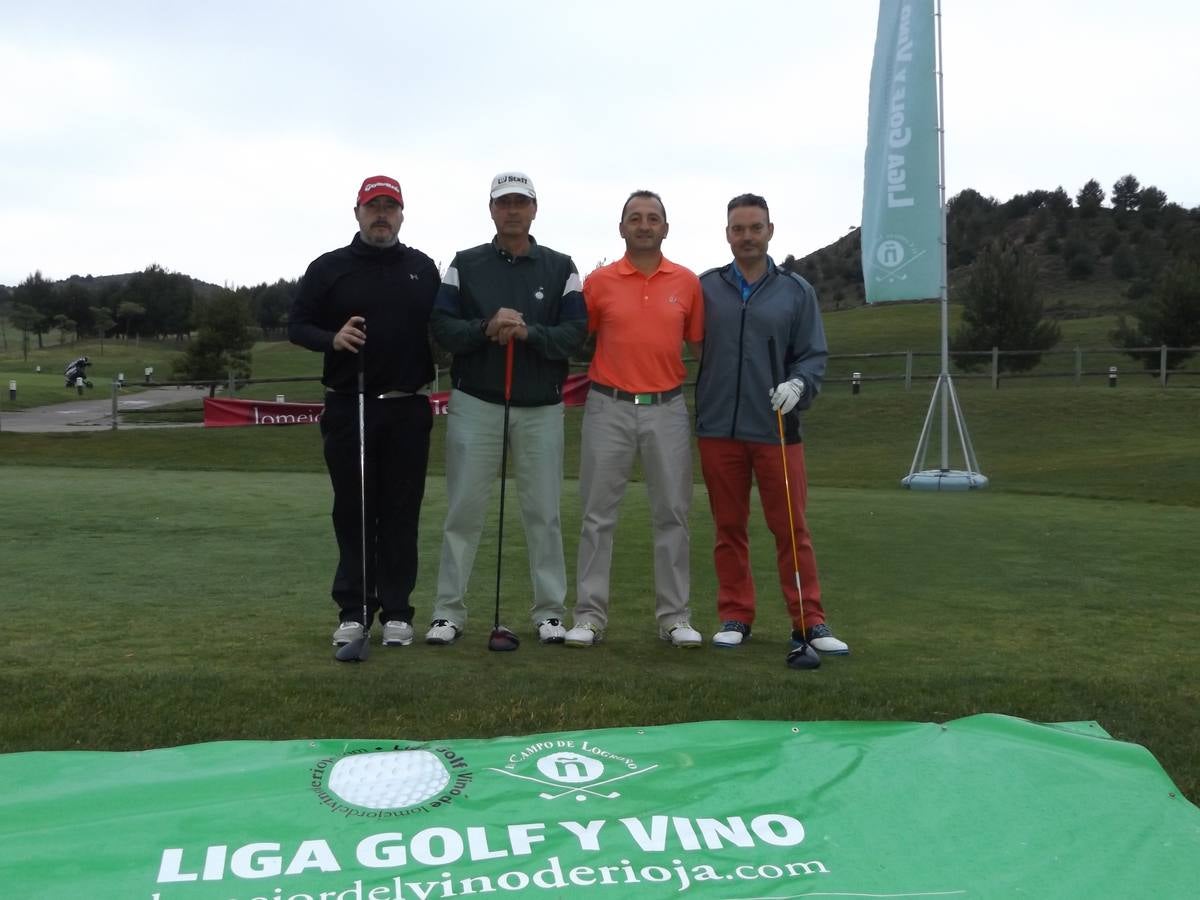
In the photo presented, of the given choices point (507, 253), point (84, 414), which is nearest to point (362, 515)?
point (507, 253)

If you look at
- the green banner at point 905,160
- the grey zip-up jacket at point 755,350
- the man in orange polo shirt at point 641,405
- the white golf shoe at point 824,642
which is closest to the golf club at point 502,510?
the man in orange polo shirt at point 641,405

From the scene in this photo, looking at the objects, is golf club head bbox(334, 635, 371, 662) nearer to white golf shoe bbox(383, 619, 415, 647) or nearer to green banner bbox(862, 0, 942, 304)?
white golf shoe bbox(383, 619, 415, 647)

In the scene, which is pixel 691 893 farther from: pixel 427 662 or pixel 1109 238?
pixel 1109 238

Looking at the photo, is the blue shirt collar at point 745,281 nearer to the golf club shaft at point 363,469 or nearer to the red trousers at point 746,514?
the red trousers at point 746,514

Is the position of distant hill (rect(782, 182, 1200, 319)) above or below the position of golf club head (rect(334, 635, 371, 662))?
above

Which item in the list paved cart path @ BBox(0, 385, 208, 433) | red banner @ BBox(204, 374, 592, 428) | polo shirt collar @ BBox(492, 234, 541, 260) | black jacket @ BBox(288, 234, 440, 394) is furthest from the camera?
paved cart path @ BBox(0, 385, 208, 433)

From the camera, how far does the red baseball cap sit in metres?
4.30

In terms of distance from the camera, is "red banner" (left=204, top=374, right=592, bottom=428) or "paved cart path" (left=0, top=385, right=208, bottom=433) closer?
"red banner" (left=204, top=374, right=592, bottom=428)

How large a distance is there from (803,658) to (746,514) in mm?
794

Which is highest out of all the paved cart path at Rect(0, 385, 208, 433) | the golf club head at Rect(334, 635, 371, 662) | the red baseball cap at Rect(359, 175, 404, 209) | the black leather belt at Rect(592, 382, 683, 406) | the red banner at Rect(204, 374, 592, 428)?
the red baseball cap at Rect(359, 175, 404, 209)

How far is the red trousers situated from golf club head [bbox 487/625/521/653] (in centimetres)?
87

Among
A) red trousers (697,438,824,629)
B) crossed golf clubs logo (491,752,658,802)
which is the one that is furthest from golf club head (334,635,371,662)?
red trousers (697,438,824,629)

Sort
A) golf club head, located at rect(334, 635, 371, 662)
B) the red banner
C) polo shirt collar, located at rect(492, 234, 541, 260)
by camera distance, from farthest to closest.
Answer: the red banner → polo shirt collar, located at rect(492, 234, 541, 260) → golf club head, located at rect(334, 635, 371, 662)

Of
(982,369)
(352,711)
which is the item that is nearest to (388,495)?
(352,711)
